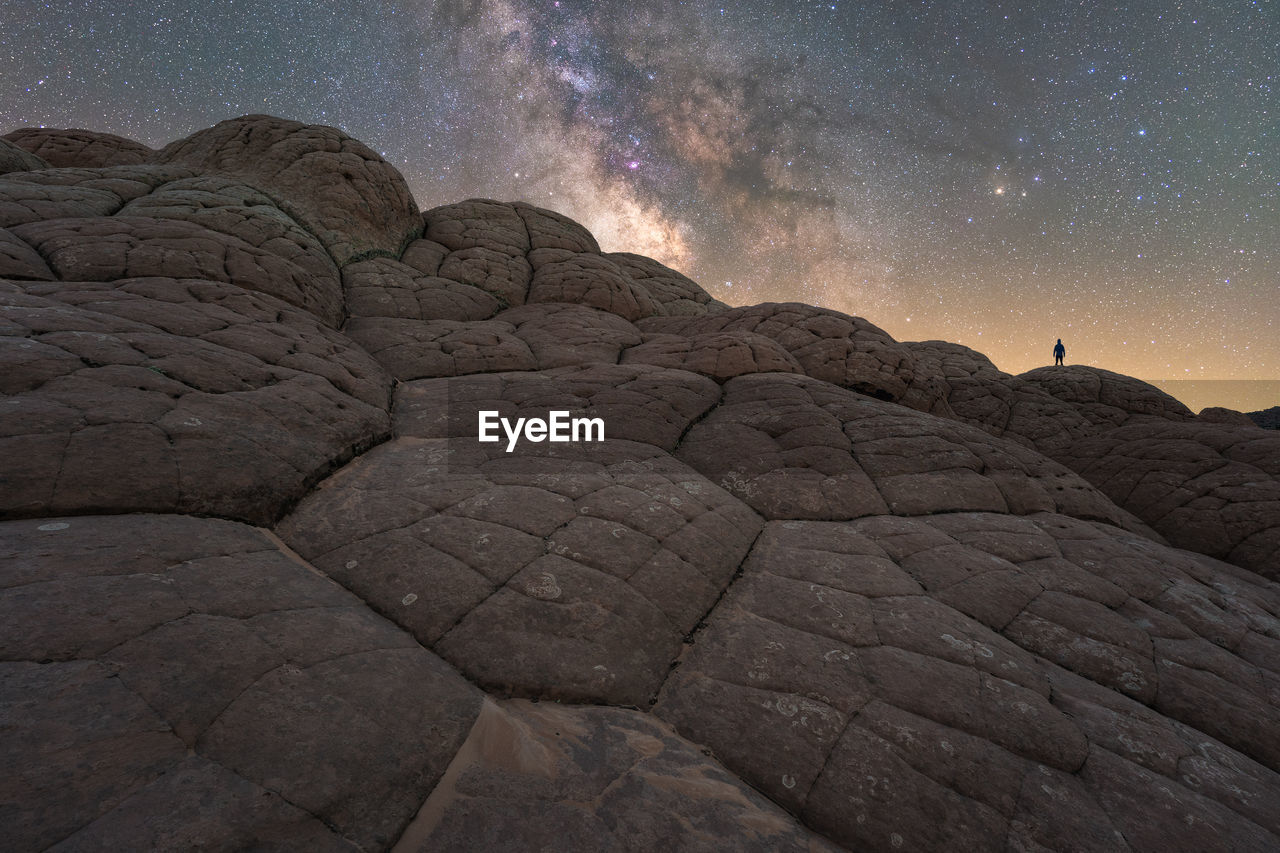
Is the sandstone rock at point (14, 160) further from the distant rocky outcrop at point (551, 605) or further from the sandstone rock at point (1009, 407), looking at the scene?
the sandstone rock at point (1009, 407)

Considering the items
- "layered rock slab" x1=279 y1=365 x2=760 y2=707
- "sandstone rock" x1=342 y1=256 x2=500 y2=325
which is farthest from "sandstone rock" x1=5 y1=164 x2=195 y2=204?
"layered rock slab" x1=279 y1=365 x2=760 y2=707

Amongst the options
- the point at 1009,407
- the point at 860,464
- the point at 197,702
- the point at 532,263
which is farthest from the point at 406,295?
the point at 1009,407

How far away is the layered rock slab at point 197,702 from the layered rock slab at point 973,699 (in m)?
1.61

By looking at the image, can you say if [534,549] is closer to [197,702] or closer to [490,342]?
[197,702]

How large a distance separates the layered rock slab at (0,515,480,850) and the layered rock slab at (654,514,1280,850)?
5.28ft

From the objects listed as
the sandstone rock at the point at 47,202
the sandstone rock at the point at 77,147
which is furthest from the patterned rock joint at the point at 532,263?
the sandstone rock at the point at 77,147

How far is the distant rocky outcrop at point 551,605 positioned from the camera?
211cm

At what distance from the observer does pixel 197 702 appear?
2.11 meters

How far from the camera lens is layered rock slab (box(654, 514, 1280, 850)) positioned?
8.39ft

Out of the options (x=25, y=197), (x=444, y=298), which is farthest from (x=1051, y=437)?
(x=25, y=197)

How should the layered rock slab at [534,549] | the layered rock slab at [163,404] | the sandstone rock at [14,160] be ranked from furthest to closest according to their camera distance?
the sandstone rock at [14,160], the layered rock slab at [163,404], the layered rock slab at [534,549]

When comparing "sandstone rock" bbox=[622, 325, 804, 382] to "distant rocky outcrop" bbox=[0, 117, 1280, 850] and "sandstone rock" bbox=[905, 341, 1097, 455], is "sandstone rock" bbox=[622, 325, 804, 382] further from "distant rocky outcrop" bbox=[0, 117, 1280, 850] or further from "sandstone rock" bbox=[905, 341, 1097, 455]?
"sandstone rock" bbox=[905, 341, 1097, 455]

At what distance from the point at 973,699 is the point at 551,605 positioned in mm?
2883

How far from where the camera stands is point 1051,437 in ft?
38.3
